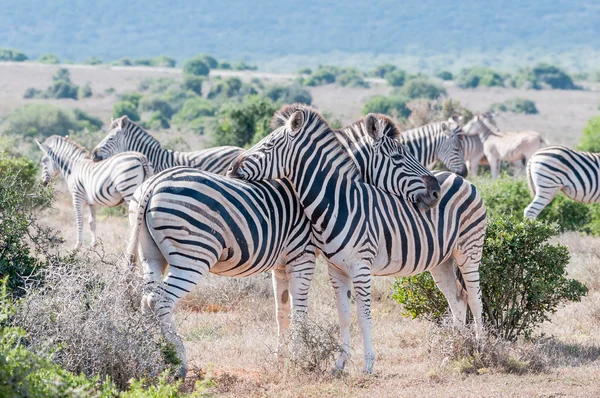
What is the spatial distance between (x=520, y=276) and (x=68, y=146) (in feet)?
33.1

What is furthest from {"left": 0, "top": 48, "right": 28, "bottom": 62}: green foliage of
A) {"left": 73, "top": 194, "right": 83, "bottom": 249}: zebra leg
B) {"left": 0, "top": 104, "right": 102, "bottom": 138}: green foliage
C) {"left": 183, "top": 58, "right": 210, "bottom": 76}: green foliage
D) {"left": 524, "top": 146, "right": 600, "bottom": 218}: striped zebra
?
{"left": 524, "top": 146, "right": 600, "bottom": 218}: striped zebra

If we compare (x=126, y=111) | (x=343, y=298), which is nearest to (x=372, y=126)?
(x=343, y=298)

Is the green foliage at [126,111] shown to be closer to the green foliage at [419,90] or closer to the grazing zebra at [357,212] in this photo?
the green foliage at [419,90]

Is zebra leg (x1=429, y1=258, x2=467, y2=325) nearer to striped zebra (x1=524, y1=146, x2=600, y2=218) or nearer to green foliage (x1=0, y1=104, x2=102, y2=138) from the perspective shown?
striped zebra (x1=524, y1=146, x2=600, y2=218)

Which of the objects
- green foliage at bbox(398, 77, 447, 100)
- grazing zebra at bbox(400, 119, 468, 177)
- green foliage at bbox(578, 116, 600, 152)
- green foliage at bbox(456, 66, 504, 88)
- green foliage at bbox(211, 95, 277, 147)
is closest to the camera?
grazing zebra at bbox(400, 119, 468, 177)

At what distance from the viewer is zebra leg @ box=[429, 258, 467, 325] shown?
8.99 m

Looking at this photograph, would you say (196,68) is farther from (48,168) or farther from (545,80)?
(48,168)

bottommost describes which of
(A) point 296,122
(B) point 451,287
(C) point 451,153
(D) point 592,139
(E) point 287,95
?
(B) point 451,287

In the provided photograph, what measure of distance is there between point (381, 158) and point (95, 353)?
324 centimetres

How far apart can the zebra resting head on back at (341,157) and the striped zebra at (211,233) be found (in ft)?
0.63

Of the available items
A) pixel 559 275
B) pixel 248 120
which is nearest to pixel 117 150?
pixel 248 120

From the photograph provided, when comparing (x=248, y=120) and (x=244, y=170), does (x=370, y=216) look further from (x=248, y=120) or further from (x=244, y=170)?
(x=248, y=120)

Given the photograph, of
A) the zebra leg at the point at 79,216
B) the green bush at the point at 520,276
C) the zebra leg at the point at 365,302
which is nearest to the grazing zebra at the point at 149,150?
the zebra leg at the point at 79,216

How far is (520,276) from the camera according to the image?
918 centimetres
